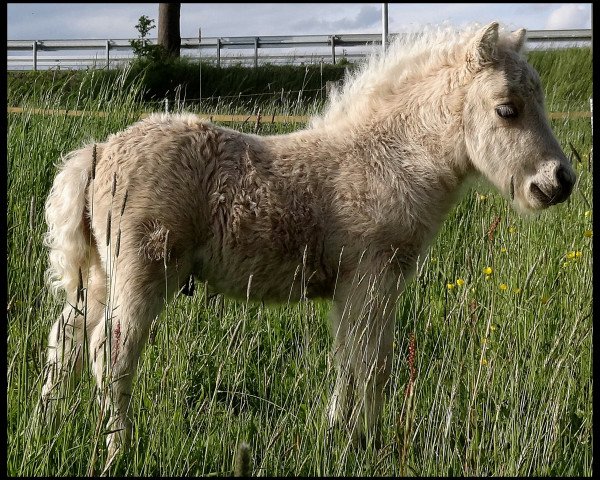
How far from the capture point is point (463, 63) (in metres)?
4.01

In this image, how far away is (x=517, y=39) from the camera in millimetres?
4148

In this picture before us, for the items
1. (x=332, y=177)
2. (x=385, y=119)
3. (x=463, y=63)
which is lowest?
(x=332, y=177)

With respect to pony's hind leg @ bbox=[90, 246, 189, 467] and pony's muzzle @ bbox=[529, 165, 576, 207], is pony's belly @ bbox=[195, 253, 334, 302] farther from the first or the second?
pony's muzzle @ bbox=[529, 165, 576, 207]

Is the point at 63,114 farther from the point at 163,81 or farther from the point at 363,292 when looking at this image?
the point at 163,81

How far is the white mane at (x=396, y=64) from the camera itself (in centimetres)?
415

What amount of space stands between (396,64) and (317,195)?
96 centimetres

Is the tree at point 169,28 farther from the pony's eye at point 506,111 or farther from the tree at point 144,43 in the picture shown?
the pony's eye at point 506,111

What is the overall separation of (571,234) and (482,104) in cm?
189

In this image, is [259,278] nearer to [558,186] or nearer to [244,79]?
[558,186]

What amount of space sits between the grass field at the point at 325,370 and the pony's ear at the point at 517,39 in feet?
2.35

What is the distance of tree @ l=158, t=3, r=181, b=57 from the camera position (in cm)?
2023

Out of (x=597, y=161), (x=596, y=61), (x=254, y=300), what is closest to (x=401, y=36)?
(x=596, y=61)

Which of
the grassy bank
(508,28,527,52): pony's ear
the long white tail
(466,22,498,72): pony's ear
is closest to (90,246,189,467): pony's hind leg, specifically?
the long white tail

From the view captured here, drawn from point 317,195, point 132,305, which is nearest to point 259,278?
point 317,195
